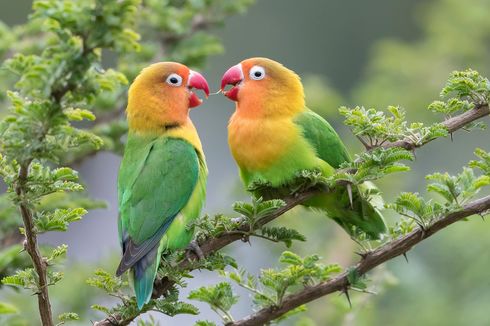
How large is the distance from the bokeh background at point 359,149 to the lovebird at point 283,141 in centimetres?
42

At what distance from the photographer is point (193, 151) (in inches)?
155

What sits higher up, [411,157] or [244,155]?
[244,155]

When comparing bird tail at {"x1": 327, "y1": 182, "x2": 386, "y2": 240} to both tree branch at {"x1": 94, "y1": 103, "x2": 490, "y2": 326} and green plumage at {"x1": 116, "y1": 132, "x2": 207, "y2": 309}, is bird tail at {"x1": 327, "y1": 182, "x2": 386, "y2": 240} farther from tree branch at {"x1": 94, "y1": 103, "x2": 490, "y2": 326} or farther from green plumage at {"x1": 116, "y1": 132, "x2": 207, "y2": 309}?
green plumage at {"x1": 116, "y1": 132, "x2": 207, "y2": 309}

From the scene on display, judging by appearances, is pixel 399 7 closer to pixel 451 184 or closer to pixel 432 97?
pixel 432 97

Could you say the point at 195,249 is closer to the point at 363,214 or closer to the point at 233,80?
the point at 363,214

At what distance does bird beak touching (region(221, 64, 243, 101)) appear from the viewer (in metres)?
3.94

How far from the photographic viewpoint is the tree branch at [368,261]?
2.85 m

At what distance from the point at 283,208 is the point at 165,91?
51.7 inches

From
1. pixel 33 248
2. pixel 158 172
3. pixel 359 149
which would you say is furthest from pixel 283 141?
pixel 359 149

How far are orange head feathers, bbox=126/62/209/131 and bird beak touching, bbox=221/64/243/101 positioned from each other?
0.15 m


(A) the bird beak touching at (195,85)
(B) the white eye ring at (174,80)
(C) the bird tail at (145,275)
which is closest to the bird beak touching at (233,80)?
(A) the bird beak touching at (195,85)

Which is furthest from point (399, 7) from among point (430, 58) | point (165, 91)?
point (165, 91)

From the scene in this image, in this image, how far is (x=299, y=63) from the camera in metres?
10.9

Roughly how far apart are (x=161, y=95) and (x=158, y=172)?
465 millimetres
